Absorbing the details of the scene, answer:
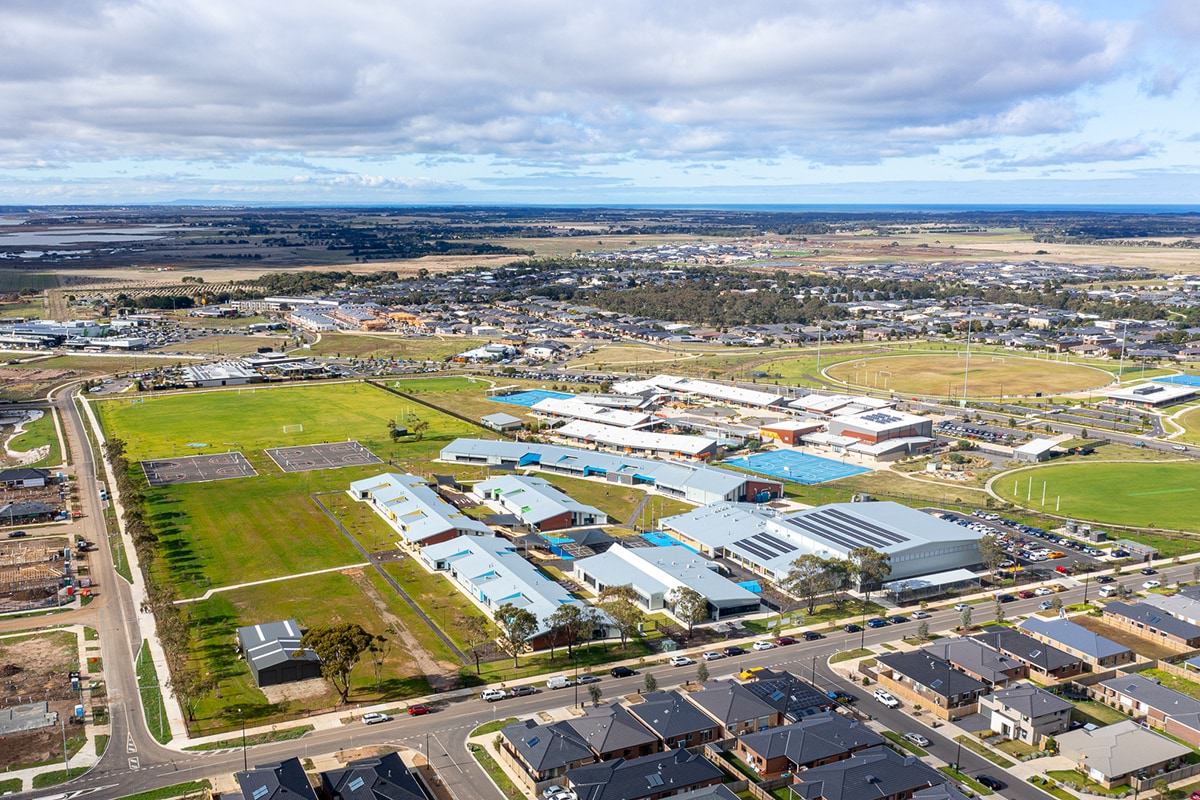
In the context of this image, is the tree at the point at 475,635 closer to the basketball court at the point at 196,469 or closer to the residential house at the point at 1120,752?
the residential house at the point at 1120,752

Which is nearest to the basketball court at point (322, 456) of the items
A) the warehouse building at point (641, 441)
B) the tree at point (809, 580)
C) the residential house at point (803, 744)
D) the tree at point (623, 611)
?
the warehouse building at point (641, 441)

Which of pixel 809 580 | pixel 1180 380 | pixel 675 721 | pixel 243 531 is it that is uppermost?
pixel 1180 380

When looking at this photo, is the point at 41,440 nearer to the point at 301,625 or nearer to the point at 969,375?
the point at 301,625

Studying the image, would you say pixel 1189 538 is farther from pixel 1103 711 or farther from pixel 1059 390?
pixel 1059 390

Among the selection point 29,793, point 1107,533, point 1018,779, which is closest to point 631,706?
point 1018,779

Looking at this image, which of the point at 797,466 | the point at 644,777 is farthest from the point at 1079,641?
the point at 797,466

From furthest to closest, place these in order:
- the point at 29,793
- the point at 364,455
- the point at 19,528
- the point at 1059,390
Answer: the point at 1059,390 < the point at 364,455 < the point at 19,528 < the point at 29,793
